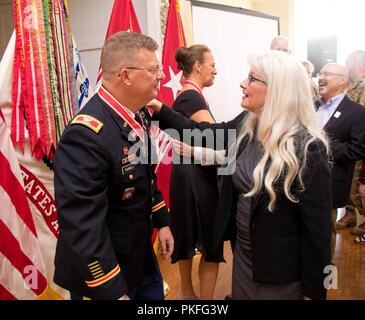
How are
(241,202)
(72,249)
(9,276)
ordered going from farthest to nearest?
(9,276)
(241,202)
(72,249)

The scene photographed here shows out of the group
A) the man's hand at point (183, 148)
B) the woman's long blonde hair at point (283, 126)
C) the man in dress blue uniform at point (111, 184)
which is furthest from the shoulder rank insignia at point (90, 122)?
the man's hand at point (183, 148)

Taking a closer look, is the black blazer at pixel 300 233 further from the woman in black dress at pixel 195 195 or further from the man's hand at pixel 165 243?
the woman in black dress at pixel 195 195

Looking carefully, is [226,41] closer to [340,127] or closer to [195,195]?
[340,127]

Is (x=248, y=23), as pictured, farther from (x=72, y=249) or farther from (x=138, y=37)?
(x=72, y=249)

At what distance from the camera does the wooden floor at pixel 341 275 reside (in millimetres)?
2450

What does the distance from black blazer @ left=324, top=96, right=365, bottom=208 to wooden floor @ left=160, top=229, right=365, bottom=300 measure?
60 centimetres

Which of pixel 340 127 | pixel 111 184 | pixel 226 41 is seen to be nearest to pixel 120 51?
pixel 111 184

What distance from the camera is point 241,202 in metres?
1.49

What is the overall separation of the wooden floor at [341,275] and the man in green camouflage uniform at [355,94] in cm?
35

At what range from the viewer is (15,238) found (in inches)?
67.4

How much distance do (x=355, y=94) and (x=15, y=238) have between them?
285 centimetres

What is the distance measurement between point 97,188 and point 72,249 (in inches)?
7.9
